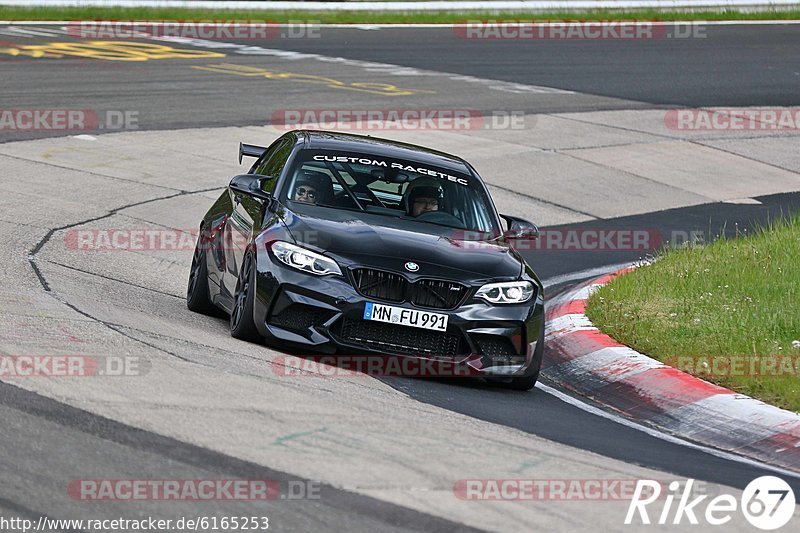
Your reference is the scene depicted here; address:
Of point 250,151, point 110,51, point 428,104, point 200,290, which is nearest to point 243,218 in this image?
point 200,290

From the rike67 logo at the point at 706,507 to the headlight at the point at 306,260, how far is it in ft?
8.96

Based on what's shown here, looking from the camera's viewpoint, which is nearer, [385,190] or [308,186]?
[308,186]

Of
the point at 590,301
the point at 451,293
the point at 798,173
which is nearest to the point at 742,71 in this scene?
the point at 798,173

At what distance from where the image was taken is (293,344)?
8383 millimetres

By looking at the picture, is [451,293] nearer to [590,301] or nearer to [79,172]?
[590,301]

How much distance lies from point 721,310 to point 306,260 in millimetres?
3316
